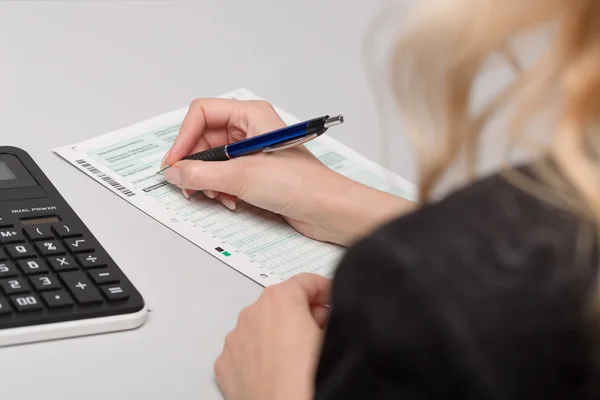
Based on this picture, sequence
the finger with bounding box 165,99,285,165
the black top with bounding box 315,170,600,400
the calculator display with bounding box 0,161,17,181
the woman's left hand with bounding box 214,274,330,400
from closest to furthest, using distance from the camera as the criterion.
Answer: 1. the black top with bounding box 315,170,600,400
2. the woman's left hand with bounding box 214,274,330,400
3. the calculator display with bounding box 0,161,17,181
4. the finger with bounding box 165,99,285,165

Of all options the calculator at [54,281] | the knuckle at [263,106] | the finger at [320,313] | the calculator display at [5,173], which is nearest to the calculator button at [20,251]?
the calculator at [54,281]

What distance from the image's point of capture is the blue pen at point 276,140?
3.15 feet

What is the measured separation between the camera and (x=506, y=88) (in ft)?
1.63

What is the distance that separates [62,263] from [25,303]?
59 millimetres

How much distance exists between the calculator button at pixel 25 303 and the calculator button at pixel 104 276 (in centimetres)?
6

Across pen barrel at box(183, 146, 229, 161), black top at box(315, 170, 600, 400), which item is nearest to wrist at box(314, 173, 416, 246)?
pen barrel at box(183, 146, 229, 161)

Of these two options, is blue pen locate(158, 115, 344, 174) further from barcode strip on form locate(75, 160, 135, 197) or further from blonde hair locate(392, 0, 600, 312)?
blonde hair locate(392, 0, 600, 312)

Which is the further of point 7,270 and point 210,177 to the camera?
point 210,177

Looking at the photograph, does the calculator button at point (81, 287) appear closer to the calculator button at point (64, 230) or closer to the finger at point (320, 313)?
the calculator button at point (64, 230)

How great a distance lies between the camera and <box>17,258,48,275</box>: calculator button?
758mm

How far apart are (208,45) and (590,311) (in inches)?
36.9

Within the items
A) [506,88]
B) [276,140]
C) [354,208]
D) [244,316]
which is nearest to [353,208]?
[354,208]

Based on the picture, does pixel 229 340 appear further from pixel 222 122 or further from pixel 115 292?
pixel 222 122

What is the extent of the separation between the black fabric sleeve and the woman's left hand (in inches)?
9.2
